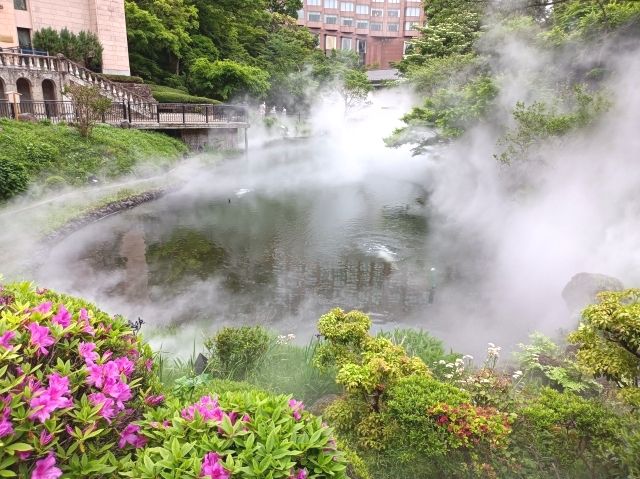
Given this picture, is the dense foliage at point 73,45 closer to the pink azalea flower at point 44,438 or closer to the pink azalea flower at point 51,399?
the pink azalea flower at point 51,399

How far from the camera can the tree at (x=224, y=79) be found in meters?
33.9

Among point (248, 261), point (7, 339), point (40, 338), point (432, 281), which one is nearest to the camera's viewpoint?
point (7, 339)

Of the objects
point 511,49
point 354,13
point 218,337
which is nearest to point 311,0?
point 354,13

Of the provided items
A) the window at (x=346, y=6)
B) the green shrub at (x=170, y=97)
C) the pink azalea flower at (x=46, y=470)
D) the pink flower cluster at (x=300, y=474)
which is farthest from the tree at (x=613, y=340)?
the window at (x=346, y=6)

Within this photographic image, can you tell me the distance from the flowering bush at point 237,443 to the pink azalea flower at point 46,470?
0.34m

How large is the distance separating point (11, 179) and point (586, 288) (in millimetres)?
15542

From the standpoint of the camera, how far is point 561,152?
42.8ft

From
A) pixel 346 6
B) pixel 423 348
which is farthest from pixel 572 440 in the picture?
pixel 346 6

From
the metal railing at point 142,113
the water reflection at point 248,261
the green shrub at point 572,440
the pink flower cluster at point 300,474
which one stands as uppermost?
the metal railing at point 142,113

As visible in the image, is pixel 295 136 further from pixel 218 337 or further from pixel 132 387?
pixel 132 387

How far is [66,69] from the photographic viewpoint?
24.8m

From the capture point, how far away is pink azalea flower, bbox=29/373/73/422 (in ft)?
7.80

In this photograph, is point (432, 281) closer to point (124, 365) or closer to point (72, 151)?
point (124, 365)

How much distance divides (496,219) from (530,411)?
482 inches
